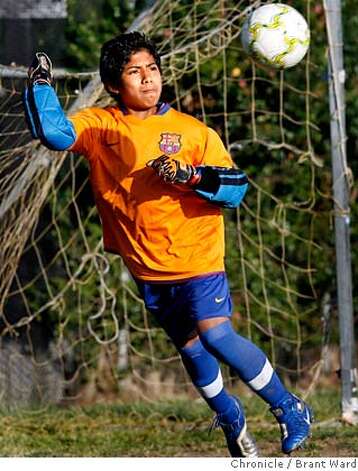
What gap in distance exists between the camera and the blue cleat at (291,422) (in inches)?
202

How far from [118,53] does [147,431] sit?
8.76 ft

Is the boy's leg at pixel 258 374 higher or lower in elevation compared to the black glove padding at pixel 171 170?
lower

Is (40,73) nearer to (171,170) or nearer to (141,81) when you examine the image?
(141,81)

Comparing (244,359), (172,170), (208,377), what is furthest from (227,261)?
(172,170)

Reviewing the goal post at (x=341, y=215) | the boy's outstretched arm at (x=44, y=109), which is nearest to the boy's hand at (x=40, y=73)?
the boy's outstretched arm at (x=44, y=109)

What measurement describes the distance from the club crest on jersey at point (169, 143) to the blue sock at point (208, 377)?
2.76 feet

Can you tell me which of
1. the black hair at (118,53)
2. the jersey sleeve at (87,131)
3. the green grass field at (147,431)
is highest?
the black hair at (118,53)

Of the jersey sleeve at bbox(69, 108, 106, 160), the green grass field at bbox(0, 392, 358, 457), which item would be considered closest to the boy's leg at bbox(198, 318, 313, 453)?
the green grass field at bbox(0, 392, 358, 457)

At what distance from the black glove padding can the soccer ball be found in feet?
3.19

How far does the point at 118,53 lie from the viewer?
16.8ft

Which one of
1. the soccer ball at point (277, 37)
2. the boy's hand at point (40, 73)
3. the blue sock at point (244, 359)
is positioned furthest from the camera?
the soccer ball at point (277, 37)

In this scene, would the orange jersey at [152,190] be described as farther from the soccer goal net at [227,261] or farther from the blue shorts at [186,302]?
the soccer goal net at [227,261]

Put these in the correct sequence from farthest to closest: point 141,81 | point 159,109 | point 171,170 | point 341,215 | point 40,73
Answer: point 341,215 → point 159,109 → point 141,81 → point 40,73 → point 171,170

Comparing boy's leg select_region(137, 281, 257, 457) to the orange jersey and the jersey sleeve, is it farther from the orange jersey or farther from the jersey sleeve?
the jersey sleeve
